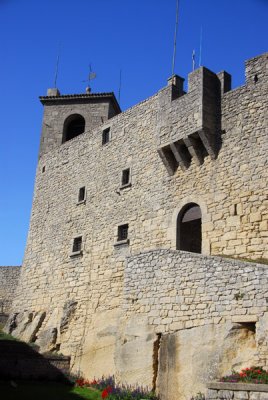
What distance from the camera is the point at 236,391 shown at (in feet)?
27.5

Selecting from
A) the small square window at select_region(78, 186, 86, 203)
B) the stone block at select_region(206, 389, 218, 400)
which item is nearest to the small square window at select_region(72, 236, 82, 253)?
the small square window at select_region(78, 186, 86, 203)

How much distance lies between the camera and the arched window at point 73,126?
21859 millimetres

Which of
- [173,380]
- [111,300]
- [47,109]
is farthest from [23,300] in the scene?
[173,380]

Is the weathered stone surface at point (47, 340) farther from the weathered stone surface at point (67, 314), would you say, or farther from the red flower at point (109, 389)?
the red flower at point (109, 389)

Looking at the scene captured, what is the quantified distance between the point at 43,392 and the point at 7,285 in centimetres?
1498

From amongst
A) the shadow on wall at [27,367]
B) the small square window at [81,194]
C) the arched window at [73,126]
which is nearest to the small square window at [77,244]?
the small square window at [81,194]

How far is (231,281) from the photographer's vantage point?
10.0 meters

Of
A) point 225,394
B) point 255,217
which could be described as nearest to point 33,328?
point 255,217

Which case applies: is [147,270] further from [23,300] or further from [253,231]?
[23,300]

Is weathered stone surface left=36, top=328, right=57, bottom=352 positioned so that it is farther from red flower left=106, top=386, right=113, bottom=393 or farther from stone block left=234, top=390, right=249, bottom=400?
stone block left=234, top=390, right=249, bottom=400

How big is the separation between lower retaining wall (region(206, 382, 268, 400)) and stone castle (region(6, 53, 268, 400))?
81cm

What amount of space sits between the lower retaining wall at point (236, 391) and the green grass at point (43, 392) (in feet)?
11.6

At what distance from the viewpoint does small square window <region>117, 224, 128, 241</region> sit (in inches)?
624

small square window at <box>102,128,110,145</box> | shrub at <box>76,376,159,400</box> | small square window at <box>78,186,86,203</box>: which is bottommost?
shrub at <box>76,376,159,400</box>
